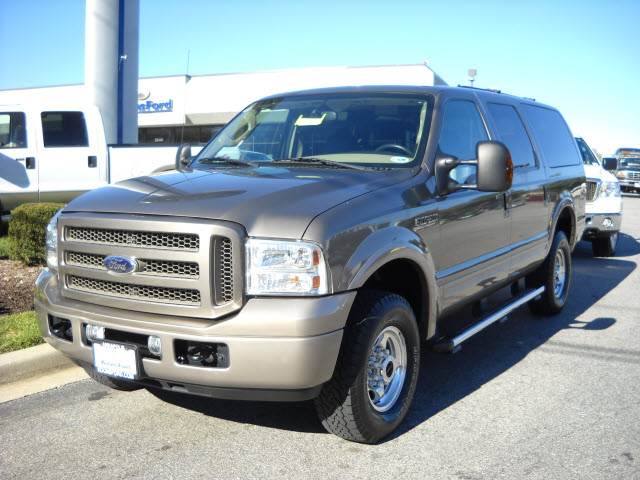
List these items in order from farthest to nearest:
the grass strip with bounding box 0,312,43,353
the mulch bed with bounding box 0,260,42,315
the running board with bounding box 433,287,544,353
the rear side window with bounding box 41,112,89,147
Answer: the rear side window with bounding box 41,112,89,147 < the mulch bed with bounding box 0,260,42,315 < the grass strip with bounding box 0,312,43,353 < the running board with bounding box 433,287,544,353

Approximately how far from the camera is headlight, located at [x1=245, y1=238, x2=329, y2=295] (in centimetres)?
312

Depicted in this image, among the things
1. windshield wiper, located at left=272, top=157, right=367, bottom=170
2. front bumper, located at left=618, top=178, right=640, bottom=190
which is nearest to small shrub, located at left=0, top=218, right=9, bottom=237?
windshield wiper, located at left=272, top=157, right=367, bottom=170

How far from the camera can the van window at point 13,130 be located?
35.1 feet

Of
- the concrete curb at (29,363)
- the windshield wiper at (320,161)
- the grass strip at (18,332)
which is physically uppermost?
the windshield wiper at (320,161)

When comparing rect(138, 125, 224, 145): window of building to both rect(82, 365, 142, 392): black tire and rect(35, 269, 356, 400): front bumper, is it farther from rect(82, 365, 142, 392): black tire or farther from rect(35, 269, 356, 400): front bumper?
rect(35, 269, 356, 400): front bumper

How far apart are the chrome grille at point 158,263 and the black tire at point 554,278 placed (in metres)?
4.01

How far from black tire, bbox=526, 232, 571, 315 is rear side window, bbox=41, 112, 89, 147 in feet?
26.0

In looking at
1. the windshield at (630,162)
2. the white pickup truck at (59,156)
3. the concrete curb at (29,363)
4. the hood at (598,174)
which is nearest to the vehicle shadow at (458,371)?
the concrete curb at (29,363)

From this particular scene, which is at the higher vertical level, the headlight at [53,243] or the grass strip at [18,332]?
the headlight at [53,243]

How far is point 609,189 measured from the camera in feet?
35.1

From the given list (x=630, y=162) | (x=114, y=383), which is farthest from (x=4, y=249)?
(x=630, y=162)

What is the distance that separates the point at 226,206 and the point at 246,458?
1302 mm

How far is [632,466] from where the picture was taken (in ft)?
11.2

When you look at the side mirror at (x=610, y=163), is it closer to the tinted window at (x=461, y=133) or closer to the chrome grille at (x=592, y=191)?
the chrome grille at (x=592, y=191)
